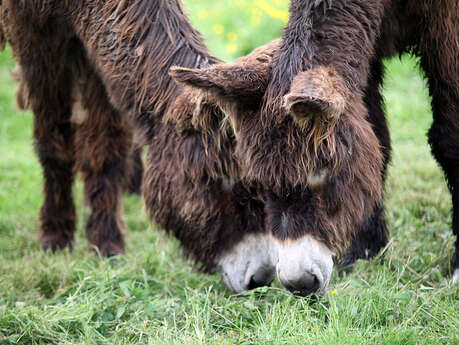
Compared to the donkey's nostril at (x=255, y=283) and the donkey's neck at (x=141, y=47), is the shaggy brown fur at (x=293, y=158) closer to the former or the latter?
the donkey's nostril at (x=255, y=283)

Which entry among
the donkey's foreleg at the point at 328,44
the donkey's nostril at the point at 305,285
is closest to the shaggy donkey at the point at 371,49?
the donkey's foreleg at the point at 328,44

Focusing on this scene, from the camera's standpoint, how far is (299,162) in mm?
2637

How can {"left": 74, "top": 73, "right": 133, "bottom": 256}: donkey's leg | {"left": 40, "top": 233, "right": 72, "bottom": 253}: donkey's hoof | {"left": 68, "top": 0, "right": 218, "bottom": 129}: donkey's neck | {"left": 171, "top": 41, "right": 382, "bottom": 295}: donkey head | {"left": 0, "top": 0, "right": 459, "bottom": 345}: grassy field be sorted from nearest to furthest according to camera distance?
{"left": 171, "top": 41, "right": 382, "bottom": 295}: donkey head
{"left": 0, "top": 0, "right": 459, "bottom": 345}: grassy field
{"left": 68, "top": 0, "right": 218, "bottom": 129}: donkey's neck
{"left": 74, "top": 73, "right": 133, "bottom": 256}: donkey's leg
{"left": 40, "top": 233, "right": 72, "bottom": 253}: donkey's hoof

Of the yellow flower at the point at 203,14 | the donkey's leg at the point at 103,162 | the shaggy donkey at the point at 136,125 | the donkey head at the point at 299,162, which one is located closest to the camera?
the donkey head at the point at 299,162

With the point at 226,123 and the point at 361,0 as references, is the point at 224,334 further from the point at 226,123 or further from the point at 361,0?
the point at 361,0

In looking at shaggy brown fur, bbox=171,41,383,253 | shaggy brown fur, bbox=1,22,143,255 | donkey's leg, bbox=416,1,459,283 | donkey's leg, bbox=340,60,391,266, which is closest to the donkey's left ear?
shaggy brown fur, bbox=171,41,383,253

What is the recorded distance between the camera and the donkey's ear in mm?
2340

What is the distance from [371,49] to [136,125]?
159 centimetres

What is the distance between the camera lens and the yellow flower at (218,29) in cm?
972

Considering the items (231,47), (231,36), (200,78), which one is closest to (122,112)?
(200,78)

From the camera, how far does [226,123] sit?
10.1 feet

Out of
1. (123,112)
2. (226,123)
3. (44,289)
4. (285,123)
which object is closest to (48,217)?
(44,289)

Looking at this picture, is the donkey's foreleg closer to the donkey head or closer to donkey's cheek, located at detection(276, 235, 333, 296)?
the donkey head

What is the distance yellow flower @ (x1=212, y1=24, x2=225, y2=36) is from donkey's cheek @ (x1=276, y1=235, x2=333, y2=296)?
24.5ft
